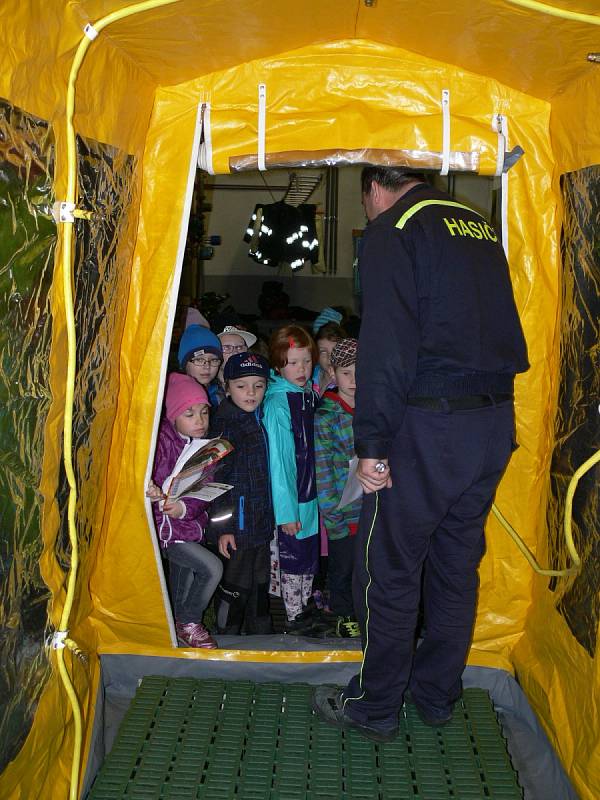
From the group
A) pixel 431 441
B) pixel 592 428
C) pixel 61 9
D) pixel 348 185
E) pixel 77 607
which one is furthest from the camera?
pixel 348 185

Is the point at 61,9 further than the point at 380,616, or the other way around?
the point at 380,616

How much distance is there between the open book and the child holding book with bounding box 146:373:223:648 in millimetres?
115

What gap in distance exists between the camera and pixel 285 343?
9.55 feet

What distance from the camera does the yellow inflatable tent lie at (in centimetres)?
162

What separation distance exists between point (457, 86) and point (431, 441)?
115 centimetres

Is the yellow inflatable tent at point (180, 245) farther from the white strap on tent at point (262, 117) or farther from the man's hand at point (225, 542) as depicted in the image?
the man's hand at point (225, 542)

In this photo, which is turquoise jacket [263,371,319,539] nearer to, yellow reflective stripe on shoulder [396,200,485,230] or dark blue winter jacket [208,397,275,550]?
dark blue winter jacket [208,397,275,550]

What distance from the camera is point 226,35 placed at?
1.98 metres

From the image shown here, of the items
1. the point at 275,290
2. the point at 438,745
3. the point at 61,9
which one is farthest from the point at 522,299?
the point at 275,290

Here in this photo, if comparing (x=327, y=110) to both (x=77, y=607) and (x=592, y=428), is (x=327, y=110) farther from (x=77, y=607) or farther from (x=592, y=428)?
(x=77, y=607)

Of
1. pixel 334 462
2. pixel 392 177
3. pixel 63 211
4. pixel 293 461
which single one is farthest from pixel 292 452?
pixel 63 211

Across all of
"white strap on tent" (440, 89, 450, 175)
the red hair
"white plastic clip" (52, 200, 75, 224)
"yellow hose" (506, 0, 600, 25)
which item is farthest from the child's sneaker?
"yellow hose" (506, 0, 600, 25)

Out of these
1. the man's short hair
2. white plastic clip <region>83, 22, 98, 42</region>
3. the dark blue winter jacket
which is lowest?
the dark blue winter jacket

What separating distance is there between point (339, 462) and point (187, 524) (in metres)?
0.65
